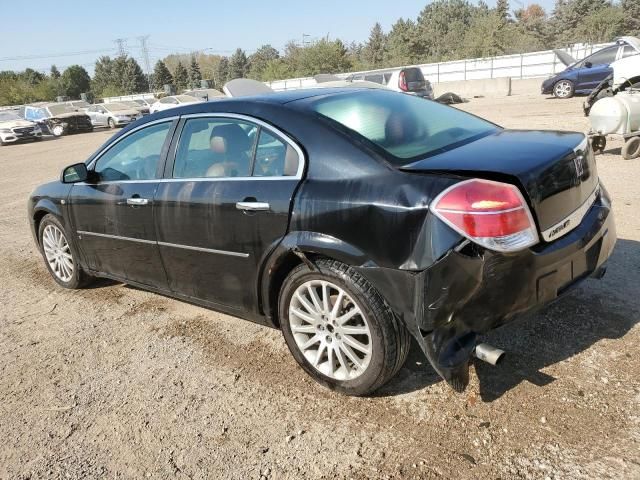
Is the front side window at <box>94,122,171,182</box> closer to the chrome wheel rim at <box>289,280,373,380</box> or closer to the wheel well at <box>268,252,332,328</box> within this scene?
the wheel well at <box>268,252,332,328</box>

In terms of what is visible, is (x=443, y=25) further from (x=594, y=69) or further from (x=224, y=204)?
(x=224, y=204)

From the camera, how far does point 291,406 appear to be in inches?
115

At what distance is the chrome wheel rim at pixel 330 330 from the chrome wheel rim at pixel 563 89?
20999mm

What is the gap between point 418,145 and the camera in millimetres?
2953

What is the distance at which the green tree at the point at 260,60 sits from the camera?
87.9 m

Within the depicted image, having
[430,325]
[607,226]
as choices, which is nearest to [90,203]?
[430,325]

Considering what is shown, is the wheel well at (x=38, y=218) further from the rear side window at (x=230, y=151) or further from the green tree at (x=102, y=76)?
the green tree at (x=102, y=76)

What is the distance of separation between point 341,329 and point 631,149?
7511 millimetres

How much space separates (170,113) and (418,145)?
1893 mm

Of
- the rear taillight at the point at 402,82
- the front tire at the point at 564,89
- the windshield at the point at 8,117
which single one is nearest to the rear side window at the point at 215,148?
the rear taillight at the point at 402,82

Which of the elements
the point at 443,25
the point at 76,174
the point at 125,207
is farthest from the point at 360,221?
the point at 443,25

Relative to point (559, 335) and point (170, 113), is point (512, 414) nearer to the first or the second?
point (559, 335)

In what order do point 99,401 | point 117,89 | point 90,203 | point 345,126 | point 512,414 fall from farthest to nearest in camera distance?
point 117,89 < point 90,203 < point 99,401 < point 345,126 < point 512,414

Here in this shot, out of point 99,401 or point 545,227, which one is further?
point 99,401
